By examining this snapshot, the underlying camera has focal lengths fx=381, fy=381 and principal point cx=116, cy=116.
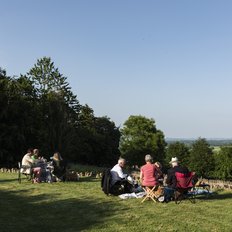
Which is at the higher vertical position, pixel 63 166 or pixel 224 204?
pixel 63 166

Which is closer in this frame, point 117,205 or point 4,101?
point 117,205

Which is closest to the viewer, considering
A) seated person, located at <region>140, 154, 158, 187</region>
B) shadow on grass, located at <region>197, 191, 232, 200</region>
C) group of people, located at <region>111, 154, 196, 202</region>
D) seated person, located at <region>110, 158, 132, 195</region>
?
group of people, located at <region>111, 154, 196, 202</region>

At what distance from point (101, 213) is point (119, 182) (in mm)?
3217

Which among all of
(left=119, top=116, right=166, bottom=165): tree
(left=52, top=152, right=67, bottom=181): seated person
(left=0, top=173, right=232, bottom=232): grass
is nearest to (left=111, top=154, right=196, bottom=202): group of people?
(left=0, top=173, right=232, bottom=232): grass

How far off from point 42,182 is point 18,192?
2963 mm

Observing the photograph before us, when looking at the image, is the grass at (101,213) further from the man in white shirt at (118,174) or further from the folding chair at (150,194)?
the man in white shirt at (118,174)

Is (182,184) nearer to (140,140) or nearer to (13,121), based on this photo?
(13,121)

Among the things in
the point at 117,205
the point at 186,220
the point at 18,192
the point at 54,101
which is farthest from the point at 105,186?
the point at 54,101

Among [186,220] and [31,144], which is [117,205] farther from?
[31,144]

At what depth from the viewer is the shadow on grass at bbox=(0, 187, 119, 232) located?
27.4 ft

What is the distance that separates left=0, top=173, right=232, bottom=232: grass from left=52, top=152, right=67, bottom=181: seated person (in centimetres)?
333

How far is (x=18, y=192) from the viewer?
1351 centimetres

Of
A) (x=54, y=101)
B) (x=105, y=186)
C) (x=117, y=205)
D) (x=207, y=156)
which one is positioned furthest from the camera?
(x=207, y=156)

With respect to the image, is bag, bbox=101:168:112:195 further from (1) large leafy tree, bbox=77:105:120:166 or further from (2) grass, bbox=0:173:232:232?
(1) large leafy tree, bbox=77:105:120:166
